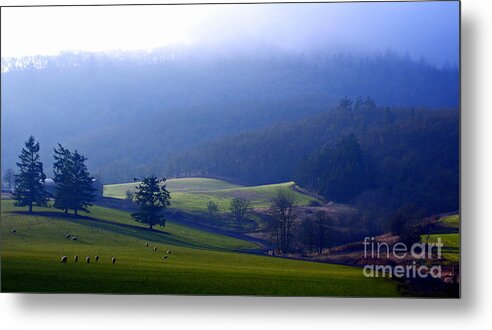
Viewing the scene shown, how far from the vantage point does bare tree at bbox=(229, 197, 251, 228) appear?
8.25m

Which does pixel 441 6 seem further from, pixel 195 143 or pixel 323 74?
pixel 195 143

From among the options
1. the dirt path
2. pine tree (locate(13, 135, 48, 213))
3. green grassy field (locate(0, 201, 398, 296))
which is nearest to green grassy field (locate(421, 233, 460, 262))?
green grassy field (locate(0, 201, 398, 296))

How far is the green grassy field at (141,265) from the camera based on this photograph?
803cm

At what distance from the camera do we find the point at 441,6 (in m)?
7.82

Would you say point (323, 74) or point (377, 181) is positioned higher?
point (323, 74)

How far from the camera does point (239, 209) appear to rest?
326 inches

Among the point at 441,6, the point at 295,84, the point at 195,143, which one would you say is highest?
the point at 441,6

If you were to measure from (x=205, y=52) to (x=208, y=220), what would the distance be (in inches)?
68.9

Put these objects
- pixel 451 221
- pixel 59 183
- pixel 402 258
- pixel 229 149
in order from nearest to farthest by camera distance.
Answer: pixel 451 221, pixel 402 258, pixel 229 149, pixel 59 183

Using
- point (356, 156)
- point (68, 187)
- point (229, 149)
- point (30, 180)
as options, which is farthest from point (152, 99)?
point (356, 156)

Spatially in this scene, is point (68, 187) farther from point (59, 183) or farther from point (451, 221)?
point (451, 221)

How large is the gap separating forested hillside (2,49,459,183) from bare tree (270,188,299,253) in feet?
0.79

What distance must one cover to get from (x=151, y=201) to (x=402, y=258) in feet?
8.68

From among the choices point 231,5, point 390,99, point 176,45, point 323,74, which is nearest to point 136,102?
point 176,45
